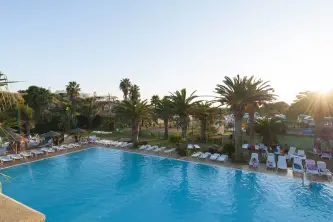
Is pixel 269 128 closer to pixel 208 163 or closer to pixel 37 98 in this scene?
pixel 208 163

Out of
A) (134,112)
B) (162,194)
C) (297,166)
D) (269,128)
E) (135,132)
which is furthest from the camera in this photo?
(135,132)

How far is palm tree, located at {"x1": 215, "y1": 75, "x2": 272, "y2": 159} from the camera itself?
17.6 meters

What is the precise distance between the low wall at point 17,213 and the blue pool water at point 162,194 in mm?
8628

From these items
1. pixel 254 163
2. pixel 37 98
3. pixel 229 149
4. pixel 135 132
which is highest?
pixel 37 98

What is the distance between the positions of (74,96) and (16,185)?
26695 millimetres

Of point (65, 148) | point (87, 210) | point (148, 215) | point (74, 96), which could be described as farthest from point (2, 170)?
point (74, 96)

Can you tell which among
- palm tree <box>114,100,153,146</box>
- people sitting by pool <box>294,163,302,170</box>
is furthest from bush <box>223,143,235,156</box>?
palm tree <box>114,100,153,146</box>

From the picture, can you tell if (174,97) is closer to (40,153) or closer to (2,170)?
(40,153)

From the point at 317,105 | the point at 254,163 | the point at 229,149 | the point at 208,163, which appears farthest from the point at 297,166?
the point at 317,105

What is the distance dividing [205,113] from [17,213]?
23.2m

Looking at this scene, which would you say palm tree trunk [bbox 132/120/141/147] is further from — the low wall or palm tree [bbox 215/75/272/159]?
the low wall

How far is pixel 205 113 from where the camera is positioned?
971 inches

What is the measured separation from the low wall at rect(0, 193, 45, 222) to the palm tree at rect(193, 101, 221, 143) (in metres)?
21.3

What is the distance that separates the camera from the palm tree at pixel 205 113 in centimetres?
2425
